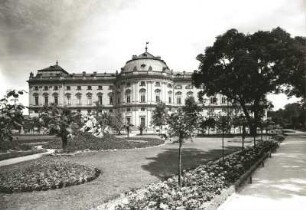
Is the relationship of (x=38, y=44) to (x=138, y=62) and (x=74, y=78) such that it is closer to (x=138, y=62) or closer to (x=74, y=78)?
(x=138, y=62)

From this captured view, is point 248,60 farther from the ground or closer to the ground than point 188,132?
farther from the ground

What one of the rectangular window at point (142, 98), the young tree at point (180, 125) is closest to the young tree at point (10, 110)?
the young tree at point (180, 125)

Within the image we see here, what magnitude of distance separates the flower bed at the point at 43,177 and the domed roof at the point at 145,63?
4642cm

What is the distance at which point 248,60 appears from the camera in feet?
94.4

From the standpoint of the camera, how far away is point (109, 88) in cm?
6456

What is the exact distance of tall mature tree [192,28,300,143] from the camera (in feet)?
95.1

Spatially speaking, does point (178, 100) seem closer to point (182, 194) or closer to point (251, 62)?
point (251, 62)

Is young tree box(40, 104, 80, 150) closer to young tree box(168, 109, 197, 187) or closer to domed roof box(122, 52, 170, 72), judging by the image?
young tree box(168, 109, 197, 187)

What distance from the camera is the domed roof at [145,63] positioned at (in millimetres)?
57125

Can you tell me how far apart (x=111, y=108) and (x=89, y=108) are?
5.18 m

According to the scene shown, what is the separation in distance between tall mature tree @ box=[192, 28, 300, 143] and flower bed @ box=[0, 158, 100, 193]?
66.3ft

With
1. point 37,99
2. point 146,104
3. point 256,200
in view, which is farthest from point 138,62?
point 256,200

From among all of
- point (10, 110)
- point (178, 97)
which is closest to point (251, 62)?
point (10, 110)

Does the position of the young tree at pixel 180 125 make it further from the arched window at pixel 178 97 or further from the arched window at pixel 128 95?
the arched window at pixel 178 97
